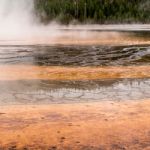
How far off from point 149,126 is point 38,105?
2853 millimetres

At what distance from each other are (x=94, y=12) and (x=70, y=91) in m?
73.9

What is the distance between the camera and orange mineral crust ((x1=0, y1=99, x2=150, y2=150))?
7.16 meters

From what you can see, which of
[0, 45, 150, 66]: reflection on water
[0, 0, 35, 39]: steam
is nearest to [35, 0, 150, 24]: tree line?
[0, 0, 35, 39]: steam

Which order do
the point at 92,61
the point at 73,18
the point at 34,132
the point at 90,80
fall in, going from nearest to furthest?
1. the point at 34,132
2. the point at 90,80
3. the point at 92,61
4. the point at 73,18

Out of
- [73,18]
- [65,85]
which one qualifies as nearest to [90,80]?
[65,85]

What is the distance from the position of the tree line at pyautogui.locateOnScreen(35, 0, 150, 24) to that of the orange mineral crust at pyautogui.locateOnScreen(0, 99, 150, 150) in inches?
2681

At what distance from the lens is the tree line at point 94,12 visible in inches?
3219

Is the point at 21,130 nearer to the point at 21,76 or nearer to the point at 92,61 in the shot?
the point at 21,76

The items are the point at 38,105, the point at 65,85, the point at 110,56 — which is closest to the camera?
the point at 38,105

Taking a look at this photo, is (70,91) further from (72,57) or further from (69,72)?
(72,57)

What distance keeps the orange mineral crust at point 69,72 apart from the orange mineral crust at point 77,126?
4.43 m

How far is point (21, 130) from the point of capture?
7.74m

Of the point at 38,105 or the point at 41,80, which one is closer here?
the point at 38,105

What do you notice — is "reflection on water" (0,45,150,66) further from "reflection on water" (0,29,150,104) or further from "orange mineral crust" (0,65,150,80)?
"orange mineral crust" (0,65,150,80)
